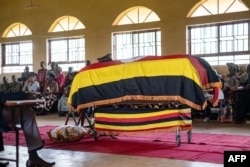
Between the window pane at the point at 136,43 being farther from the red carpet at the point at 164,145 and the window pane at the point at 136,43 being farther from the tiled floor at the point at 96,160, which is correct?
the tiled floor at the point at 96,160

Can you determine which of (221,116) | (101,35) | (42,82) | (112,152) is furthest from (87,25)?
(112,152)

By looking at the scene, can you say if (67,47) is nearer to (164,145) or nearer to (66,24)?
(66,24)

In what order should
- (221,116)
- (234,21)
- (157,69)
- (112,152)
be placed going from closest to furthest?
(112,152), (157,69), (221,116), (234,21)

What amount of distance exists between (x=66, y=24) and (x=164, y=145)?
7350mm

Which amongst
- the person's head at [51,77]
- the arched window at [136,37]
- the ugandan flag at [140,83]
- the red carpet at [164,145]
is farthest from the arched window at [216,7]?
the ugandan flag at [140,83]

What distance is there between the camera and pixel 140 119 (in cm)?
534

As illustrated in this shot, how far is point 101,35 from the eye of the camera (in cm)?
1106

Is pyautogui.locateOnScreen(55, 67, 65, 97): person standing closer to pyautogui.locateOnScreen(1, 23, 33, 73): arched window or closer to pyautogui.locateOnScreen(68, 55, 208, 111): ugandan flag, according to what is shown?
pyautogui.locateOnScreen(1, 23, 33, 73): arched window

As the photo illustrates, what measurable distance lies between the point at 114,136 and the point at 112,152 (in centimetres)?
122

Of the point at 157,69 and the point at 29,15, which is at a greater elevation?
the point at 29,15

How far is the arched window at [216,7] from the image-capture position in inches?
356

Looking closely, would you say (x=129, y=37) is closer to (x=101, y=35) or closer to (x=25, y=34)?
(x=101, y=35)

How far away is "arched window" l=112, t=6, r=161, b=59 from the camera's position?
10.3m

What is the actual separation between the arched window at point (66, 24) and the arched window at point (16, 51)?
103 centimetres
